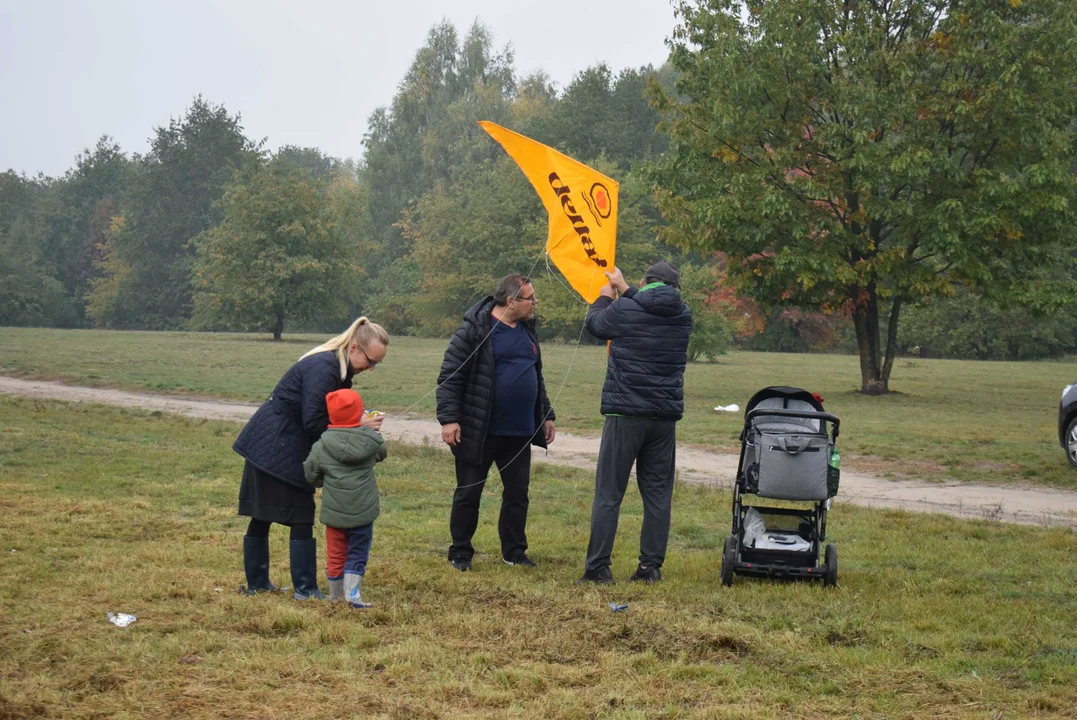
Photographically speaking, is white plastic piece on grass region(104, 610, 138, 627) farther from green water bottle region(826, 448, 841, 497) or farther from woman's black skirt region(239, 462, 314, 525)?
green water bottle region(826, 448, 841, 497)

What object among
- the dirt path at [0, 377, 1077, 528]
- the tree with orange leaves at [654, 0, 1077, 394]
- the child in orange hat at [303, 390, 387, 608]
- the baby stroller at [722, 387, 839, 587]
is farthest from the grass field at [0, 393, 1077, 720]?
the tree with orange leaves at [654, 0, 1077, 394]

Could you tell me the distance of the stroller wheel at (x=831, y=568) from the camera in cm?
761

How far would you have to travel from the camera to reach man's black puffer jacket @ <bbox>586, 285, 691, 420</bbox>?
25.5 feet

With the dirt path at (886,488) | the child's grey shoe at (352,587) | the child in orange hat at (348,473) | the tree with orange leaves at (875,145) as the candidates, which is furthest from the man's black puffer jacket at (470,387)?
the tree with orange leaves at (875,145)

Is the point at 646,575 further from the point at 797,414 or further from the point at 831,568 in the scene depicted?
the point at 797,414

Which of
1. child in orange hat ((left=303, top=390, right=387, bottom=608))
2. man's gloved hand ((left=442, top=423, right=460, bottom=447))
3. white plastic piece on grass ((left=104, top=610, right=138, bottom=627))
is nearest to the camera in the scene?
white plastic piece on grass ((left=104, top=610, right=138, bottom=627))

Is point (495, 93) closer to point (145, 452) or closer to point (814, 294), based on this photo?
point (814, 294)

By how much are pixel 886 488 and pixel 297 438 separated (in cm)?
817

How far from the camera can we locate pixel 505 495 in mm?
8633

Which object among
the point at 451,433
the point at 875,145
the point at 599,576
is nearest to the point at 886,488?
the point at 599,576

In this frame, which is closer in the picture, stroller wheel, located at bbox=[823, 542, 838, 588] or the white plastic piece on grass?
the white plastic piece on grass

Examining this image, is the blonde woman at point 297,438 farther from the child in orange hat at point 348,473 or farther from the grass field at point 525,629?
the grass field at point 525,629

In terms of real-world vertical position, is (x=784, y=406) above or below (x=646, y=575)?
above

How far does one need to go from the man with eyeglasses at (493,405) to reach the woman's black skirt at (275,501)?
1395 millimetres
